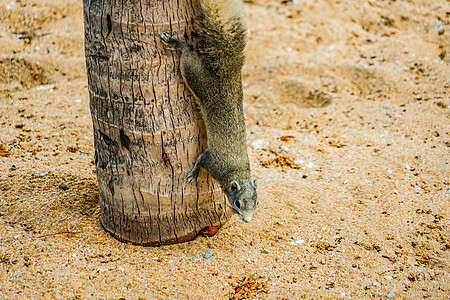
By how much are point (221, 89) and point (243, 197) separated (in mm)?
822

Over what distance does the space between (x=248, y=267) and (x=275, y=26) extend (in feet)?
15.4

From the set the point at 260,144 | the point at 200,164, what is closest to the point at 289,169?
the point at 260,144

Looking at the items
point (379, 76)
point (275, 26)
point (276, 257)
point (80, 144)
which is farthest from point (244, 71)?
point (276, 257)

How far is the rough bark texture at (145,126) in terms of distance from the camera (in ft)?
8.56

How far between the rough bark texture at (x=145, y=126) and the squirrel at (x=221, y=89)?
7 cm

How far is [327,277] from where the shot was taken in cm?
291

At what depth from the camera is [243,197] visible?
3.15m

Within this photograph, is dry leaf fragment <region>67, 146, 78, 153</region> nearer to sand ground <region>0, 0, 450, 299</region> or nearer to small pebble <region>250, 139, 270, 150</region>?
sand ground <region>0, 0, 450, 299</region>

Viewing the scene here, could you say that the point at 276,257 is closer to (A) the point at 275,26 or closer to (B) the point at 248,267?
(B) the point at 248,267

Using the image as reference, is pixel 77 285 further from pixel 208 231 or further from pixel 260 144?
pixel 260 144

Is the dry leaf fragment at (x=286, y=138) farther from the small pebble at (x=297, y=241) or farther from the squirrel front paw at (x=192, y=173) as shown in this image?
the squirrel front paw at (x=192, y=173)

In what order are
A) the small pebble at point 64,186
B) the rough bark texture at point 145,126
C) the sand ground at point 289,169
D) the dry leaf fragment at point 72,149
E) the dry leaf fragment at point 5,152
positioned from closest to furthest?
1. the rough bark texture at point 145,126
2. the sand ground at point 289,169
3. the small pebble at point 64,186
4. the dry leaf fragment at point 5,152
5. the dry leaf fragment at point 72,149

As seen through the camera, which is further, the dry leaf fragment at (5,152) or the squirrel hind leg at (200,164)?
the dry leaf fragment at (5,152)

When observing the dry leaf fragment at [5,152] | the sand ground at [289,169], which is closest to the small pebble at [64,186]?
the sand ground at [289,169]
